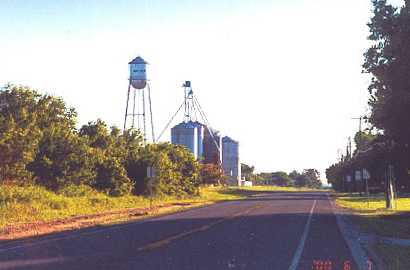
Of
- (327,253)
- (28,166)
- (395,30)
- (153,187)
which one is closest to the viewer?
(327,253)

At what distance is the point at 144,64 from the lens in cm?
7862

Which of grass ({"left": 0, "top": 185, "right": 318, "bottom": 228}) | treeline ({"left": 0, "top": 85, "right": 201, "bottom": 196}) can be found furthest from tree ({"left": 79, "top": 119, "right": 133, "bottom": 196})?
grass ({"left": 0, "top": 185, "right": 318, "bottom": 228})

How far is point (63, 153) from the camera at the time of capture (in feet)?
155

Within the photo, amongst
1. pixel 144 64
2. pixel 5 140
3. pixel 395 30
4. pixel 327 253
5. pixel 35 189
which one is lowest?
pixel 327 253

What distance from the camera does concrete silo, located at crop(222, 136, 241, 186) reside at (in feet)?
456

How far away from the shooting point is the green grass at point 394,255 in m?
14.7

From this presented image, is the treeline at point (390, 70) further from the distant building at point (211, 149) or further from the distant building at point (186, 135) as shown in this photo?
the distant building at point (211, 149)

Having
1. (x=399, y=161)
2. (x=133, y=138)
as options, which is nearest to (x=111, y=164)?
(x=133, y=138)

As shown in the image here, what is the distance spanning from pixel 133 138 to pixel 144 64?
13679mm

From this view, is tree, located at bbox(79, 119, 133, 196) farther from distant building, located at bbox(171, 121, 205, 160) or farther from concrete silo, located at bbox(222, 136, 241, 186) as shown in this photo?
concrete silo, located at bbox(222, 136, 241, 186)

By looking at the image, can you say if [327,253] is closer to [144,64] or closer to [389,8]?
[389,8]

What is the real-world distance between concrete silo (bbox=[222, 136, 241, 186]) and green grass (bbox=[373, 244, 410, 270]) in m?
118

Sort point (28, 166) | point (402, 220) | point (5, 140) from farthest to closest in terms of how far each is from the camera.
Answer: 1. point (28, 166)
2. point (5, 140)
3. point (402, 220)

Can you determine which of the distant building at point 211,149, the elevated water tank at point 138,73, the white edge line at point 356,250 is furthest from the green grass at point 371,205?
the distant building at point 211,149
